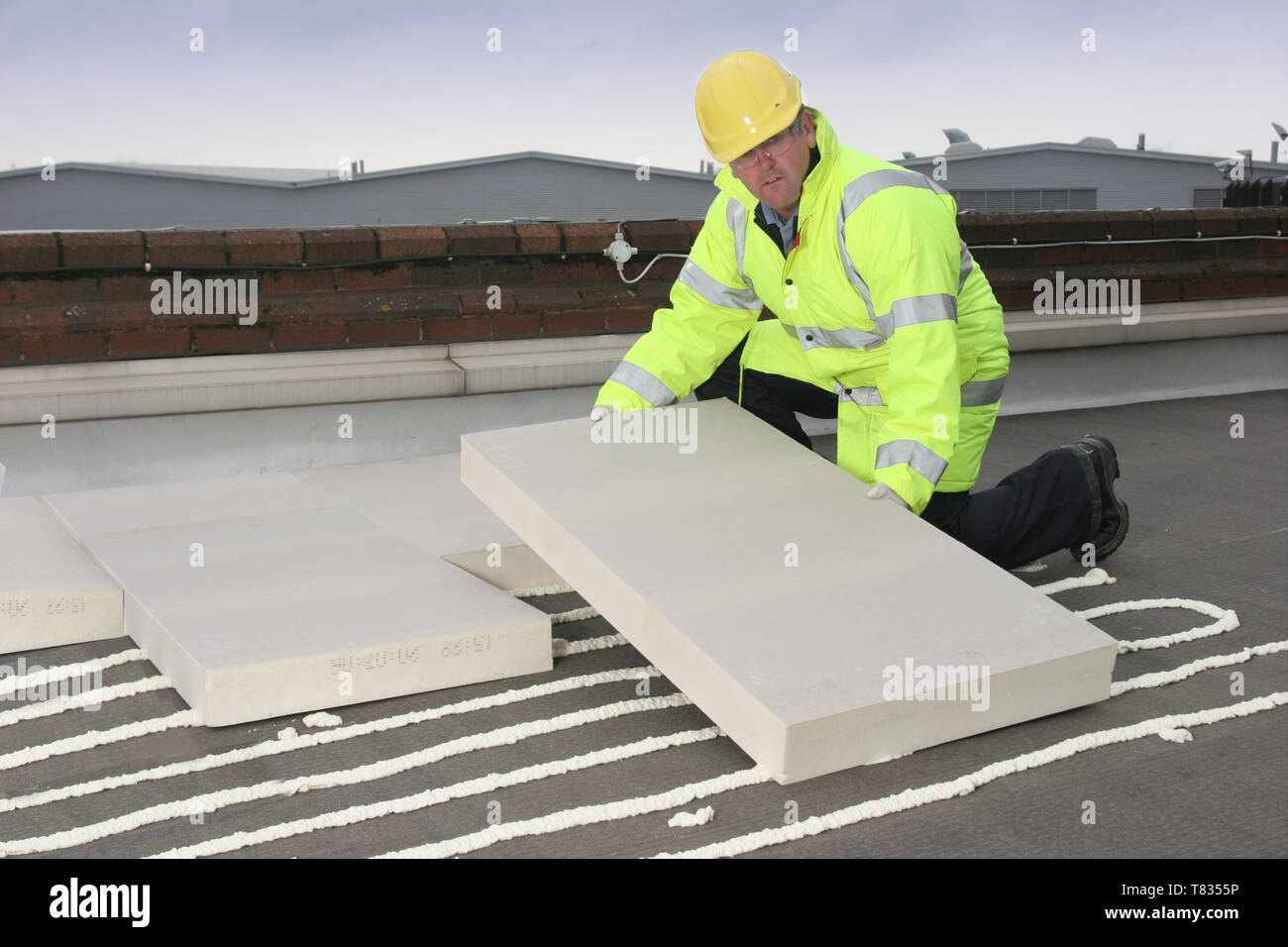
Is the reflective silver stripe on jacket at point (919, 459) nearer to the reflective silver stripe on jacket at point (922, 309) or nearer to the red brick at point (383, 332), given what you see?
the reflective silver stripe on jacket at point (922, 309)

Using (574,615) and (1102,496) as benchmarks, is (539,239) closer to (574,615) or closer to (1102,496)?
(574,615)

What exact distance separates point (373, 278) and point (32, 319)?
1.39 meters

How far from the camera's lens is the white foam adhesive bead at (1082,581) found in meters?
4.01

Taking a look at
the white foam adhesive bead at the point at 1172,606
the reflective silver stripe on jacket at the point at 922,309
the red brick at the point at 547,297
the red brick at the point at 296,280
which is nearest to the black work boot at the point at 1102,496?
the white foam adhesive bead at the point at 1172,606

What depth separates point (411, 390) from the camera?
5.35 metres

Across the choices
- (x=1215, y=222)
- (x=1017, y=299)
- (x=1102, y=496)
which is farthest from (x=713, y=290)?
(x=1215, y=222)

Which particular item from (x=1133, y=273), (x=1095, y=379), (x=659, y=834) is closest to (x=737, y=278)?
(x=659, y=834)

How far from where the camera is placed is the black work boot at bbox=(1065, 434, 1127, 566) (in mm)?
4000

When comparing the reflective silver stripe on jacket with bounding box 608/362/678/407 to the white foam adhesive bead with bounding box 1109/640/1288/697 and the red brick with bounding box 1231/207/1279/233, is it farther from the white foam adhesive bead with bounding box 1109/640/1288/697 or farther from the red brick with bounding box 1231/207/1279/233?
the red brick with bounding box 1231/207/1279/233

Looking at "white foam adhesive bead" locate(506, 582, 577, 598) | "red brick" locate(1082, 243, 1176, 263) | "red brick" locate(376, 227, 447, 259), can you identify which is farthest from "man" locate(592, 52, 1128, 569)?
"red brick" locate(1082, 243, 1176, 263)

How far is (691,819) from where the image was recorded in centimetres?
254

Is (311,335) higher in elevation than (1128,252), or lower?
lower

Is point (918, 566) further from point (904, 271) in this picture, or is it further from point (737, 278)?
point (737, 278)

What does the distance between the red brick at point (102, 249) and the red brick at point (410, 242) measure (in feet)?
3.28
